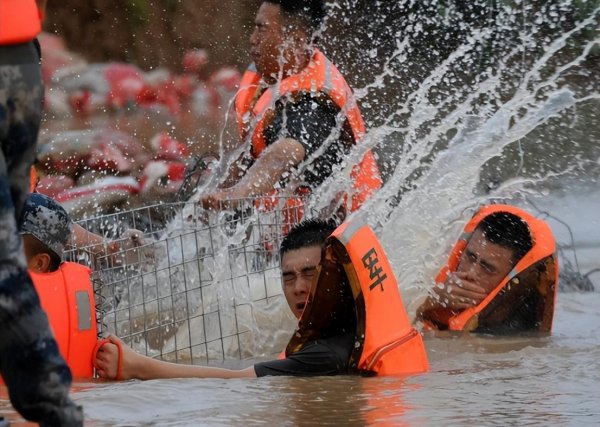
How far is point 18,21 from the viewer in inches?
89.7

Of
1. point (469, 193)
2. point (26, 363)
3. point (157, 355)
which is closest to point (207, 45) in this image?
point (469, 193)

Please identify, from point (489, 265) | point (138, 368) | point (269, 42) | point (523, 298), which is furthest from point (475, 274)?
point (138, 368)

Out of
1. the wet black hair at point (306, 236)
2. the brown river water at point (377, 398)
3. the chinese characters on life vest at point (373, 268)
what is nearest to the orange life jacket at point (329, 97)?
the wet black hair at point (306, 236)

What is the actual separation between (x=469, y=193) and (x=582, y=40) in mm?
4411

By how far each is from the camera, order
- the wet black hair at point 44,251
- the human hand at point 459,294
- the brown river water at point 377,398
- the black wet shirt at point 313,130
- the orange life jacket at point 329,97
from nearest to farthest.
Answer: the brown river water at point 377,398 < the wet black hair at point 44,251 < the black wet shirt at point 313,130 < the orange life jacket at point 329,97 < the human hand at point 459,294

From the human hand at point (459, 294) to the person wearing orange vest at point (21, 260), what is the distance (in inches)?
143

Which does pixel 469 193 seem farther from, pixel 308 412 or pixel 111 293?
pixel 308 412

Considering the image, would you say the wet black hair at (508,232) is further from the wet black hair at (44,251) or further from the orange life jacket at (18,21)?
the orange life jacket at (18,21)

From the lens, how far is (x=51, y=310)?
A: 400 centimetres

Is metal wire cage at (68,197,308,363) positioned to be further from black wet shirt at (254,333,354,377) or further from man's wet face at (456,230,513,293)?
man's wet face at (456,230,513,293)

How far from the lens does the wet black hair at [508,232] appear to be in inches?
230

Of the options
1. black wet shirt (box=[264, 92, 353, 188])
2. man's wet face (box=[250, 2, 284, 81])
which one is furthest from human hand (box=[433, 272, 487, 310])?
man's wet face (box=[250, 2, 284, 81])

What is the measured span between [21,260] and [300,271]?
2418 millimetres

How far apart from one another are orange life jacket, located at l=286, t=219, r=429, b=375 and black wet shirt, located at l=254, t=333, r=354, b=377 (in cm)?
4
